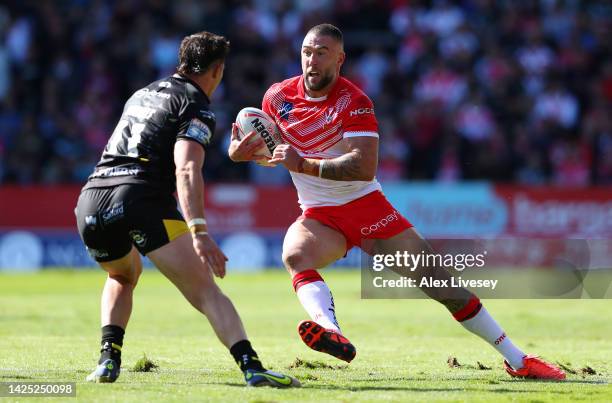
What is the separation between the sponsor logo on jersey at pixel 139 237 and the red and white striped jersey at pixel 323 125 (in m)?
1.66

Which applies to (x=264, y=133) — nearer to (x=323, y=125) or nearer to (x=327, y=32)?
(x=323, y=125)

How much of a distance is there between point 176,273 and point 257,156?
5.03ft

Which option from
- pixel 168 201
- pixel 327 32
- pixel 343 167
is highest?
pixel 327 32

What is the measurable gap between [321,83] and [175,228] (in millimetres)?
1904

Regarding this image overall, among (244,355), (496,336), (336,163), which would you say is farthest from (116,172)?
(496,336)

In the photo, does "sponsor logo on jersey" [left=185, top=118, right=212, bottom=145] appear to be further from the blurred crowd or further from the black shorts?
the blurred crowd

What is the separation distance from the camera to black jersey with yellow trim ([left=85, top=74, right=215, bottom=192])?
7371mm

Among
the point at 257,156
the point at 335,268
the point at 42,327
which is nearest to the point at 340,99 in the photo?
the point at 257,156

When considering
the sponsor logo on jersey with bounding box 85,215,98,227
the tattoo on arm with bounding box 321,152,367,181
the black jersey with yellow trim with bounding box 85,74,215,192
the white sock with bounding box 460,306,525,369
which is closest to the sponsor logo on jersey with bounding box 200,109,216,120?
the black jersey with yellow trim with bounding box 85,74,215,192

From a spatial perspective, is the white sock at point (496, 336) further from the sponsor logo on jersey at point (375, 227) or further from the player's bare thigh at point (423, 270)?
the sponsor logo on jersey at point (375, 227)

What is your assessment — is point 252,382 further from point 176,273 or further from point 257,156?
point 257,156

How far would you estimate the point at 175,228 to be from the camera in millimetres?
7324

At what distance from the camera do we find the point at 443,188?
73.7 ft

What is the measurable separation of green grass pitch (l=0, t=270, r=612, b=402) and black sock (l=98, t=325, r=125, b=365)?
200 mm
